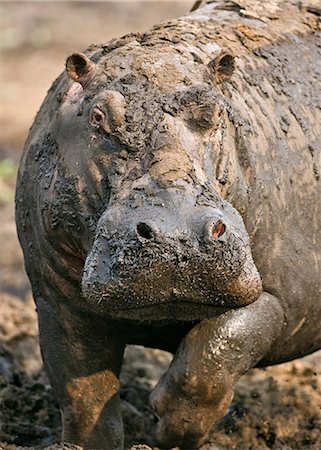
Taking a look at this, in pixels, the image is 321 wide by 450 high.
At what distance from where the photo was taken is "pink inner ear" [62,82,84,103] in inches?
242

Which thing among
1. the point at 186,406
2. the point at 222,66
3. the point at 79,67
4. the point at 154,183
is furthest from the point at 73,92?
the point at 186,406

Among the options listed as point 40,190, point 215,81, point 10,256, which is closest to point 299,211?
point 215,81

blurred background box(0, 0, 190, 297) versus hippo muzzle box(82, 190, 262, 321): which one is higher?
hippo muzzle box(82, 190, 262, 321)

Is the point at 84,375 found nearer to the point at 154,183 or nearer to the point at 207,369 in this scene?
the point at 207,369

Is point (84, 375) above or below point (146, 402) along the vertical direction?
above

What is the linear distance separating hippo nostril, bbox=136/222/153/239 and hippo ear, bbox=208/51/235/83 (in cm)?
109

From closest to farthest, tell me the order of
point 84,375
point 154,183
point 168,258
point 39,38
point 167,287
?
point 168,258, point 167,287, point 154,183, point 84,375, point 39,38

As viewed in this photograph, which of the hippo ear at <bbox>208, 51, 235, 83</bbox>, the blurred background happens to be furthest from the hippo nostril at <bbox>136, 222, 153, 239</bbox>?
the blurred background

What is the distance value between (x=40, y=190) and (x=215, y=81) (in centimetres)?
90

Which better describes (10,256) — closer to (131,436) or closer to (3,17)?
(131,436)

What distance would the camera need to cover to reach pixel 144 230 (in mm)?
5266

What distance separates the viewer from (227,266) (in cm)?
535

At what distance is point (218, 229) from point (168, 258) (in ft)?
0.71

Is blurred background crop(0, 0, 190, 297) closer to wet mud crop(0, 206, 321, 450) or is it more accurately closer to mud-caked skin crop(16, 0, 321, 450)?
wet mud crop(0, 206, 321, 450)
